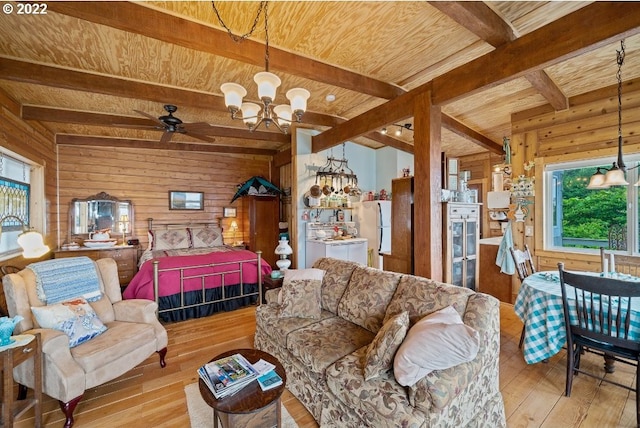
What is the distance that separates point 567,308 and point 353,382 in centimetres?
189

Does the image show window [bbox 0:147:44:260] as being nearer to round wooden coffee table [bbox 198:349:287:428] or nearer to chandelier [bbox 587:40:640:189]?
round wooden coffee table [bbox 198:349:287:428]

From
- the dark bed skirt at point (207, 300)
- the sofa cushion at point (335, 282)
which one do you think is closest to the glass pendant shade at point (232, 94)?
the sofa cushion at point (335, 282)

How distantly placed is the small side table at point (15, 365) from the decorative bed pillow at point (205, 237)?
3750 mm

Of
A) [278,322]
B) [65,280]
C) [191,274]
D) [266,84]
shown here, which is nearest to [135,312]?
[65,280]

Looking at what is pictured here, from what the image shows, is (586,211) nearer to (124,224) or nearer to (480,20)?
(480,20)

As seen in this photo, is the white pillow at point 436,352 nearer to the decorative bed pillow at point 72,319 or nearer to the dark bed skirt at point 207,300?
the decorative bed pillow at point 72,319

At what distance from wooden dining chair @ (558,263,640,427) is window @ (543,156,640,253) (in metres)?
1.77

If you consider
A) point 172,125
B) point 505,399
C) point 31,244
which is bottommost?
point 505,399

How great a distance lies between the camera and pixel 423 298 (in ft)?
6.41

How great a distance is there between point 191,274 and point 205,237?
2.00 m

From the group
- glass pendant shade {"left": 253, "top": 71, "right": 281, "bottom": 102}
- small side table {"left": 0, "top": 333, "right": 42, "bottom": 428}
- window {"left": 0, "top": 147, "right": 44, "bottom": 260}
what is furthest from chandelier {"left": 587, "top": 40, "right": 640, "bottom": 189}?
window {"left": 0, "top": 147, "right": 44, "bottom": 260}

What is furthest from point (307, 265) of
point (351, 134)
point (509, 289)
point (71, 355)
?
point (71, 355)

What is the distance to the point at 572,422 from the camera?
1.86 meters

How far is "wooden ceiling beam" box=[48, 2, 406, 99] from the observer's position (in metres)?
1.93
